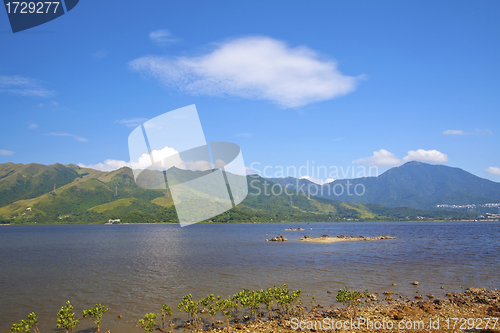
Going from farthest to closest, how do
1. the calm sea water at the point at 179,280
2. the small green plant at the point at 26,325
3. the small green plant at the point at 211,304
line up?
1. the calm sea water at the point at 179,280
2. the small green plant at the point at 211,304
3. the small green plant at the point at 26,325

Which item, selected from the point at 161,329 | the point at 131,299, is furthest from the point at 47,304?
the point at 161,329

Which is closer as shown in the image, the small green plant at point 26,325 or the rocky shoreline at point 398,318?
the small green plant at point 26,325

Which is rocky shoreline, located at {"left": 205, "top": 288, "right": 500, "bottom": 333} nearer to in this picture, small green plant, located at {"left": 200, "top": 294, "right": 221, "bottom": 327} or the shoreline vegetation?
the shoreline vegetation

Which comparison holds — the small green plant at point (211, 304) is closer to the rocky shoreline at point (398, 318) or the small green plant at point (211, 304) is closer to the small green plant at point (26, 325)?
the rocky shoreline at point (398, 318)

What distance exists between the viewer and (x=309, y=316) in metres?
15.6

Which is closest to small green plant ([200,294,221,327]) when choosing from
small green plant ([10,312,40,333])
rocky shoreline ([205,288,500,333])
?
rocky shoreline ([205,288,500,333])

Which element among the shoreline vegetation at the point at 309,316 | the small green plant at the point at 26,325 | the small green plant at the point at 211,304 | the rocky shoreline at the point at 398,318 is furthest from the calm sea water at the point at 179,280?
the small green plant at the point at 26,325

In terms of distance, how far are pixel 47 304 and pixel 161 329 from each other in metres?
10.6

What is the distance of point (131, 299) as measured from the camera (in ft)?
67.1

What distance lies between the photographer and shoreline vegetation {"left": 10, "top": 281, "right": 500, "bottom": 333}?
1324cm

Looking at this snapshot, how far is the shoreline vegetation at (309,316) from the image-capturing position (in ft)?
43.4

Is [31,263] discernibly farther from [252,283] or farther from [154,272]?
[252,283]

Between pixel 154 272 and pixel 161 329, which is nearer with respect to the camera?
pixel 161 329

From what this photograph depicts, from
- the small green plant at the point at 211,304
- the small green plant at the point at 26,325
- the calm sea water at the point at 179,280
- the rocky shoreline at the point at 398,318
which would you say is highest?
the small green plant at the point at 26,325
